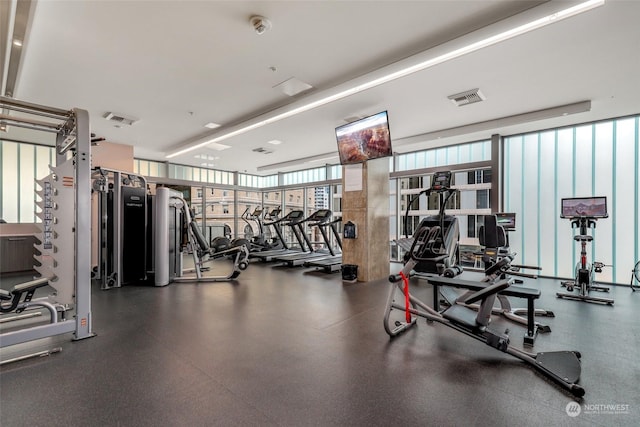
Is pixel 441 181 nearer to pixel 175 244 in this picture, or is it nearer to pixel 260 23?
pixel 260 23

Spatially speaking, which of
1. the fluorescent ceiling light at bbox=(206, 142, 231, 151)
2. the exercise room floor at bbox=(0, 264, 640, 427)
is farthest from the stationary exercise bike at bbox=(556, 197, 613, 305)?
the fluorescent ceiling light at bbox=(206, 142, 231, 151)

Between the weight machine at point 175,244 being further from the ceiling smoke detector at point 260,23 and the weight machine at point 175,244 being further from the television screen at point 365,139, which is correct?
the ceiling smoke detector at point 260,23

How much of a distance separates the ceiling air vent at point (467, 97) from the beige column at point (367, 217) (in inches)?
72.8

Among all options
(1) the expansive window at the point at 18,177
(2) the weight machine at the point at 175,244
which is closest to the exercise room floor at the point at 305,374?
(2) the weight machine at the point at 175,244

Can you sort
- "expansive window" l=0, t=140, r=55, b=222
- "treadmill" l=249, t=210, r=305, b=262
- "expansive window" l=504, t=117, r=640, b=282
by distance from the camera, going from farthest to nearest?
"treadmill" l=249, t=210, r=305, b=262, "expansive window" l=0, t=140, r=55, b=222, "expansive window" l=504, t=117, r=640, b=282

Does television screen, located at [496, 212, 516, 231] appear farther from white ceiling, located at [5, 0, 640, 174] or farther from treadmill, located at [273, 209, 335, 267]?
treadmill, located at [273, 209, 335, 267]

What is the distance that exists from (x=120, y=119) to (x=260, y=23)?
4.76 m

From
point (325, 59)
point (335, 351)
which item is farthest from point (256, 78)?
point (335, 351)

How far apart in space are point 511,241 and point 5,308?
29.7 feet

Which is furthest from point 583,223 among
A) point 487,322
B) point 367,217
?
point 487,322

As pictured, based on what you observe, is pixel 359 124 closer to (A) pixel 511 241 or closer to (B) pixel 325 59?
(B) pixel 325 59

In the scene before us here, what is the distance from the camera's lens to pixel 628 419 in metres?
1.82

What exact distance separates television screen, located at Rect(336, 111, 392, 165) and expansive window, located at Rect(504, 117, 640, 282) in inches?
152

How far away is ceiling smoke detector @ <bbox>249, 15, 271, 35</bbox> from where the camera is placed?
125 inches
